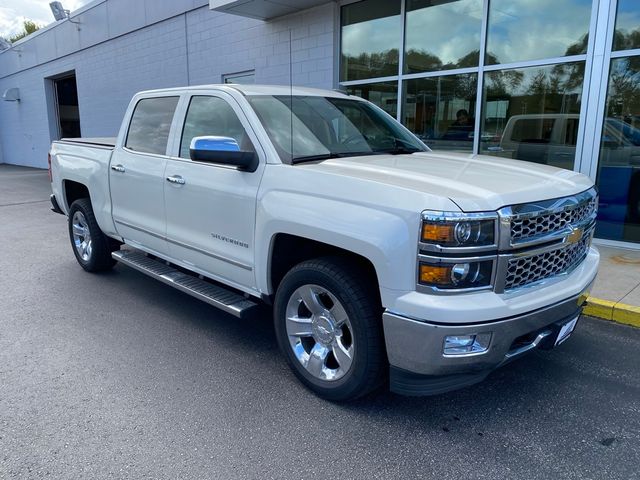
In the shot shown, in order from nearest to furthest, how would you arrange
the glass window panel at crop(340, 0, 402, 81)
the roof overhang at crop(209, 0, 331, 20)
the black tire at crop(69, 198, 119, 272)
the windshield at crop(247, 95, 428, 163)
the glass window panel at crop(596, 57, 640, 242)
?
the windshield at crop(247, 95, 428, 163), the black tire at crop(69, 198, 119, 272), the glass window panel at crop(596, 57, 640, 242), the glass window panel at crop(340, 0, 402, 81), the roof overhang at crop(209, 0, 331, 20)

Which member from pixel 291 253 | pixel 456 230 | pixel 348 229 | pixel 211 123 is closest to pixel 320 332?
pixel 291 253

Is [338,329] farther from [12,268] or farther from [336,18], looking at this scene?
[336,18]

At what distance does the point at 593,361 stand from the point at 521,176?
1.68 meters

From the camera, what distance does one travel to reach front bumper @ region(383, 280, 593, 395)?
8.38ft

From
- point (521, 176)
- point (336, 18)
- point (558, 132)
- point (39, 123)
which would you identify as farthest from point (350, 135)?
point (39, 123)

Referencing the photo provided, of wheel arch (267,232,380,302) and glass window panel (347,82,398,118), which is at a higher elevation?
glass window panel (347,82,398,118)

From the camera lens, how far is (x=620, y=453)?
2719mm

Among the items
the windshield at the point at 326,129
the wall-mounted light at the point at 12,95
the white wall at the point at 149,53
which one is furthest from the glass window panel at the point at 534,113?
the wall-mounted light at the point at 12,95

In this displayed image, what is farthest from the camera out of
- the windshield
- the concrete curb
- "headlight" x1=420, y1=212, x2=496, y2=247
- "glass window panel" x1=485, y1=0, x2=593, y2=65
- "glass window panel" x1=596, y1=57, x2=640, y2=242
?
"glass window panel" x1=485, y1=0, x2=593, y2=65

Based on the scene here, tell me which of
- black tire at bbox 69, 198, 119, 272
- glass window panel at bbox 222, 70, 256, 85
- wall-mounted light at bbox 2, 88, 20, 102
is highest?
wall-mounted light at bbox 2, 88, 20, 102

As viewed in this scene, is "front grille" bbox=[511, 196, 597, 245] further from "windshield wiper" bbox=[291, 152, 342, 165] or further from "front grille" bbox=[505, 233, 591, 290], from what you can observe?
"windshield wiper" bbox=[291, 152, 342, 165]

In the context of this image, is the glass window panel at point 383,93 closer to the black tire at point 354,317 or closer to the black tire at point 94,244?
the black tire at point 94,244

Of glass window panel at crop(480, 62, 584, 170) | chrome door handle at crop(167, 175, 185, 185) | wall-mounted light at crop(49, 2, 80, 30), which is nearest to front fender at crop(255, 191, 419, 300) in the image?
chrome door handle at crop(167, 175, 185, 185)

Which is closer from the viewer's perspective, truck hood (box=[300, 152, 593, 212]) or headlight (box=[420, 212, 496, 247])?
headlight (box=[420, 212, 496, 247])
